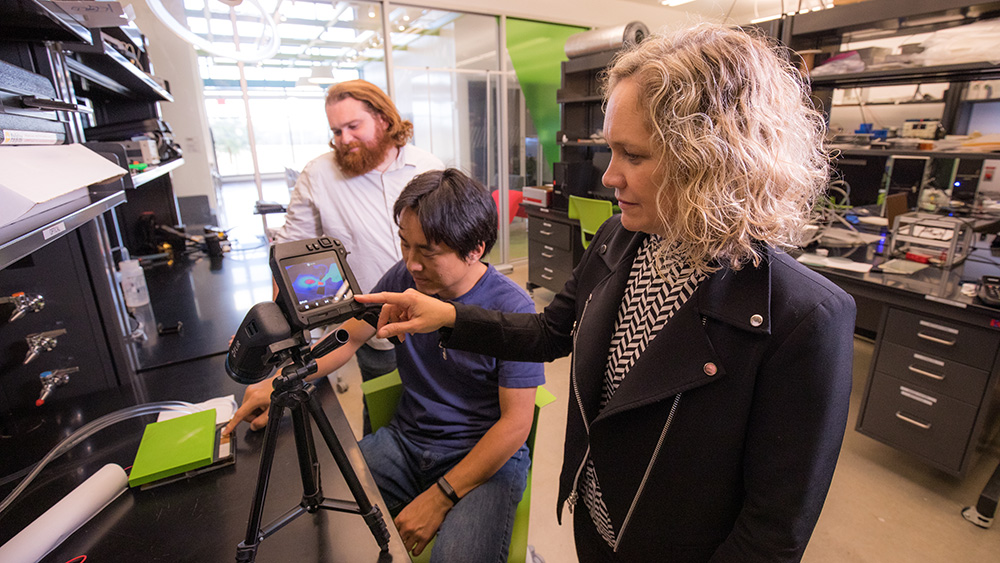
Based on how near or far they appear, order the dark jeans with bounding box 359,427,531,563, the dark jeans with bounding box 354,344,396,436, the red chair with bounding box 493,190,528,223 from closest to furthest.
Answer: the dark jeans with bounding box 359,427,531,563
the dark jeans with bounding box 354,344,396,436
the red chair with bounding box 493,190,528,223

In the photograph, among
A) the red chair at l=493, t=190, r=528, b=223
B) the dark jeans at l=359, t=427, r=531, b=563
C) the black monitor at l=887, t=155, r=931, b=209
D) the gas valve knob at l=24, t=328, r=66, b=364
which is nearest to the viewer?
the dark jeans at l=359, t=427, r=531, b=563

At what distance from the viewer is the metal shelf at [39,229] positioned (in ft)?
1.90

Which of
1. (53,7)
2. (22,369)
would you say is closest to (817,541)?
(22,369)

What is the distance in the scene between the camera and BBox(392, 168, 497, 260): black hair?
46.1 inches

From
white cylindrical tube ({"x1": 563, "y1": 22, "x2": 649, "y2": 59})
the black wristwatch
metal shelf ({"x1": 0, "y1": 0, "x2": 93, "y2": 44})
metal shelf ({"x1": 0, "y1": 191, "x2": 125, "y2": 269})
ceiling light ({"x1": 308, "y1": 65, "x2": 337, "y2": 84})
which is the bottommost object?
the black wristwatch

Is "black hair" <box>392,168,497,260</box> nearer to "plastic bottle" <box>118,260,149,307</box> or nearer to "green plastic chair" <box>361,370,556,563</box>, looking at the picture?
"green plastic chair" <box>361,370,556,563</box>

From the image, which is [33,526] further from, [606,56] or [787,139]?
[606,56]

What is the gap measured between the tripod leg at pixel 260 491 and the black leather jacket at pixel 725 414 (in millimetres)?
498

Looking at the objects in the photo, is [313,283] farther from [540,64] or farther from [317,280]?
[540,64]

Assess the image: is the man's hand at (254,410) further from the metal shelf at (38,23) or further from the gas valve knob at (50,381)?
the metal shelf at (38,23)

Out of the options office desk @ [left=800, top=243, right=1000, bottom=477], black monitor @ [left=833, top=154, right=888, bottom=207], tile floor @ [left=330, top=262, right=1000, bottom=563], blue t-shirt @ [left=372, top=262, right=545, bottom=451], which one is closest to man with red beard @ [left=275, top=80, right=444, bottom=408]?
blue t-shirt @ [left=372, top=262, right=545, bottom=451]

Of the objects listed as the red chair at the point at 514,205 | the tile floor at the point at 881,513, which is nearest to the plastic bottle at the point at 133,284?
the tile floor at the point at 881,513

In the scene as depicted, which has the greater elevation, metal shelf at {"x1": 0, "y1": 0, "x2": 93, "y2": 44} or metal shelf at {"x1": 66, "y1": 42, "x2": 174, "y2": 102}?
metal shelf at {"x1": 66, "y1": 42, "x2": 174, "y2": 102}

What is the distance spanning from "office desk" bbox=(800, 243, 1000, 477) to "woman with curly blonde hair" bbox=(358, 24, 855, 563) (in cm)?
158
